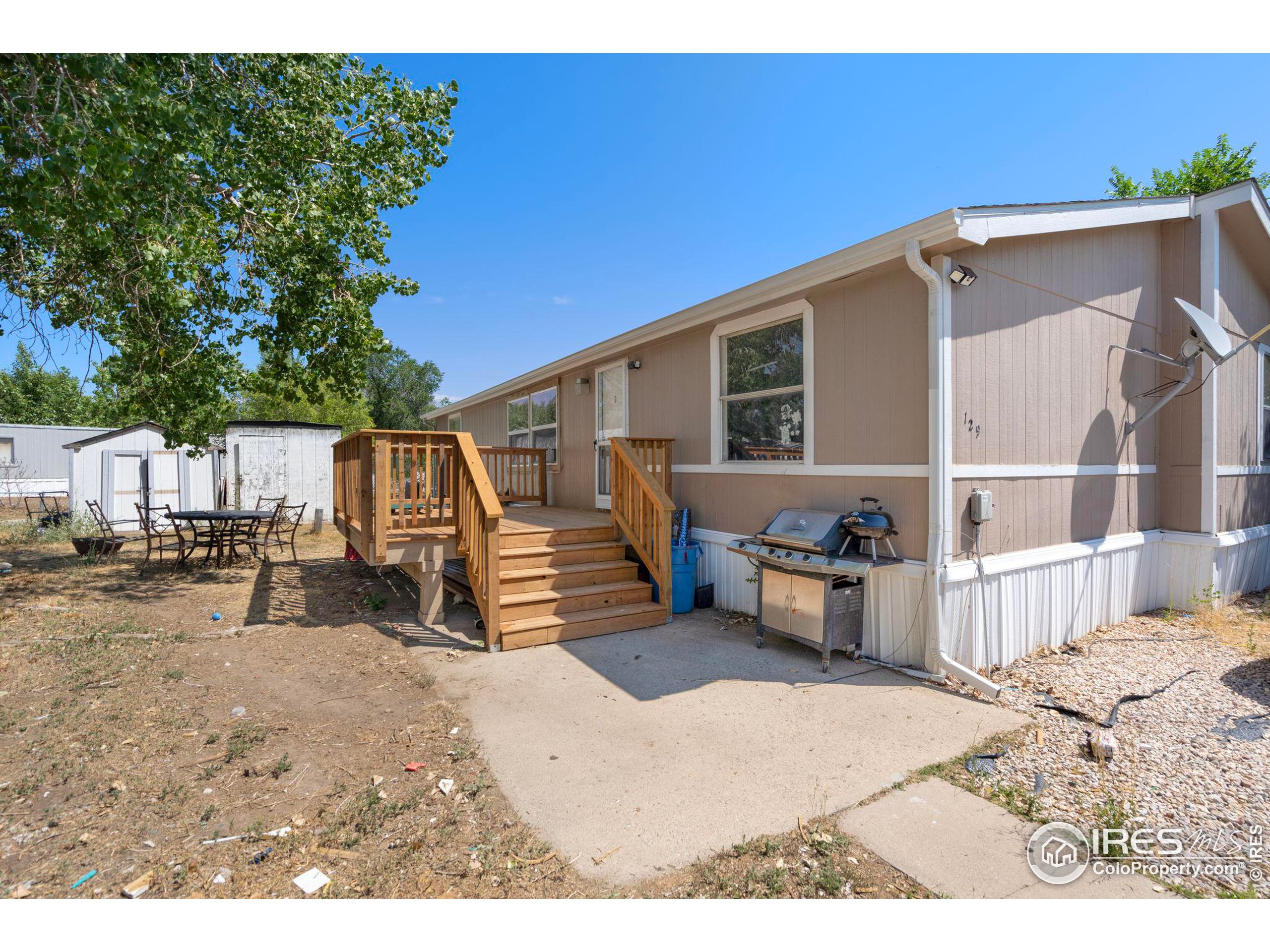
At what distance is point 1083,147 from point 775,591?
6.40m

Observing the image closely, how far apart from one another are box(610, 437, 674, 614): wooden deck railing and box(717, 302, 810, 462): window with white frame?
3.16 ft

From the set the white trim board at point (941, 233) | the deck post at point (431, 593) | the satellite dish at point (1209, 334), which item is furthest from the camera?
the deck post at point (431, 593)

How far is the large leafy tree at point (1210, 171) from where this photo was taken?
16016mm

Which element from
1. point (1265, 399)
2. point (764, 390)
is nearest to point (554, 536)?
point (764, 390)

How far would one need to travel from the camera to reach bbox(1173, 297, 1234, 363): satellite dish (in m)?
5.07

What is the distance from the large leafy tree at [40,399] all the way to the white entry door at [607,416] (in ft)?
118

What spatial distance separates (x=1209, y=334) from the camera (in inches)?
201

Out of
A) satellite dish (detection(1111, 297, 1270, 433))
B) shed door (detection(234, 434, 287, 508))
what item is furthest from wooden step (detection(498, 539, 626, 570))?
shed door (detection(234, 434, 287, 508))

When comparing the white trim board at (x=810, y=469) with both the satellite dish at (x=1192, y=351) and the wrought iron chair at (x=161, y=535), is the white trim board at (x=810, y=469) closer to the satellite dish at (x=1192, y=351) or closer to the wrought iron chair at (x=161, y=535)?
the satellite dish at (x=1192, y=351)

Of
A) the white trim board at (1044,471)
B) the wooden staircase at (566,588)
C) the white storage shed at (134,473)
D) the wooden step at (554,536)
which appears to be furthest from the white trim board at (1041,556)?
the white storage shed at (134,473)

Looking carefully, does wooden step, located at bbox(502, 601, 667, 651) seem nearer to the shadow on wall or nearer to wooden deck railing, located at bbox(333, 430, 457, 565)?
wooden deck railing, located at bbox(333, 430, 457, 565)
